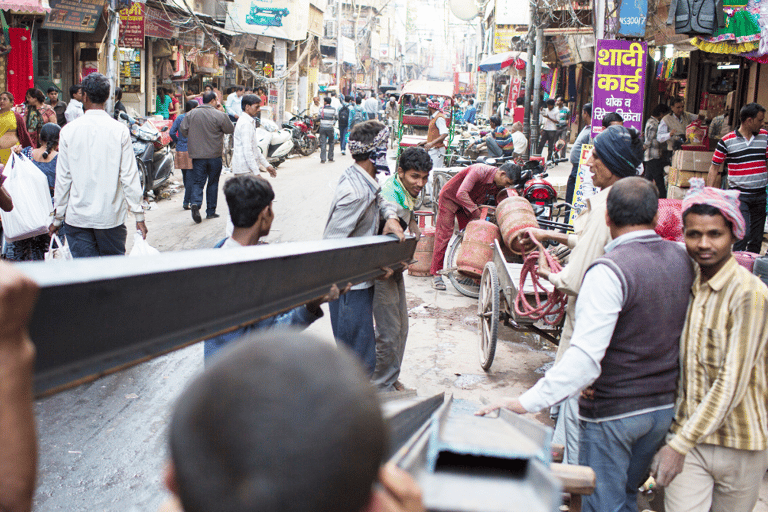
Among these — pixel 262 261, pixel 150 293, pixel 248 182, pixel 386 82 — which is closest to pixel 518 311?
pixel 248 182

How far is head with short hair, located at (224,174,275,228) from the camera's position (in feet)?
8.96

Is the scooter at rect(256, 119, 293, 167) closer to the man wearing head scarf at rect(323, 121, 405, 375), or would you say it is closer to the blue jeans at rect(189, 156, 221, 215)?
the blue jeans at rect(189, 156, 221, 215)

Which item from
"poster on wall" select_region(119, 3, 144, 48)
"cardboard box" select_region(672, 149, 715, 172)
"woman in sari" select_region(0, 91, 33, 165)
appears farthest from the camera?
"poster on wall" select_region(119, 3, 144, 48)

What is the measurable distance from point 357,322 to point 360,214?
2.32 ft

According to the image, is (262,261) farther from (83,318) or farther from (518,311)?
(518,311)

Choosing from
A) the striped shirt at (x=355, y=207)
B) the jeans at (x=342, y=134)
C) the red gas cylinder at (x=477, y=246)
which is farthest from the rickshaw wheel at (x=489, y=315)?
the jeans at (x=342, y=134)

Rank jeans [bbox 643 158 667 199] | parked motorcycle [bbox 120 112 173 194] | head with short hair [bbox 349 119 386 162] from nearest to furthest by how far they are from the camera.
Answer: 1. head with short hair [bbox 349 119 386 162]
2. parked motorcycle [bbox 120 112 173 194]
3. jeans [bbox 643 158 667 199]

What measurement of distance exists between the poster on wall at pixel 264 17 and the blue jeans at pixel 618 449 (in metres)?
Answer: 23.7

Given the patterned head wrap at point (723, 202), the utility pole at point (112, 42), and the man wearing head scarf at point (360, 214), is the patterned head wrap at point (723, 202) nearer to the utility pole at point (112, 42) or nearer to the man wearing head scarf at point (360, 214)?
the man wearing head scarf at point (360, 214)

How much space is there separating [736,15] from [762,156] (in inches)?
68.4

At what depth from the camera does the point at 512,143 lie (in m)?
14.7

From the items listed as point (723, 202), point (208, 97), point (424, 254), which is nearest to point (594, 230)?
point (723, 202)

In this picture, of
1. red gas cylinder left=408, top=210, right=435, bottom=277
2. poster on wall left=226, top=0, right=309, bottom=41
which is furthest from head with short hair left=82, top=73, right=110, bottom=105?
poster on wall left=226, top=0, right=309, bottom=41

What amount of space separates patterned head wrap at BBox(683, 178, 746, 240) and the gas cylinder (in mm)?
3387
